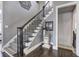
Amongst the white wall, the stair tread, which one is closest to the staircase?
the stair tread

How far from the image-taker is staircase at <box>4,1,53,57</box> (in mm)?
3990

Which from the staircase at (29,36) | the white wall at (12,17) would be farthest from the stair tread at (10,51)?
the white wall at (12,17)

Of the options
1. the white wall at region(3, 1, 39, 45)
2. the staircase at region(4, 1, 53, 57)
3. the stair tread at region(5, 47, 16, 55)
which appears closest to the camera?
the stair tread at region(5, 47, 16, 55)

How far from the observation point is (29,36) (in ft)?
14.9

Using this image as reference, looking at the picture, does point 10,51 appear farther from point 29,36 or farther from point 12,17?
point 12,17

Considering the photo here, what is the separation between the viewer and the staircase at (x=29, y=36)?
3.99 metres

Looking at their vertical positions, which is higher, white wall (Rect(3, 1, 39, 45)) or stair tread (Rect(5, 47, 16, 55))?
white wall (Rect(3, 1, 39, 45))

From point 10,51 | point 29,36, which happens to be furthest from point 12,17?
point 10,51

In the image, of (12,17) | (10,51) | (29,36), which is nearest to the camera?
(10,51)

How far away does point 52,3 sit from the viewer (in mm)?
5078

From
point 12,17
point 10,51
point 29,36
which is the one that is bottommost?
point 10,51

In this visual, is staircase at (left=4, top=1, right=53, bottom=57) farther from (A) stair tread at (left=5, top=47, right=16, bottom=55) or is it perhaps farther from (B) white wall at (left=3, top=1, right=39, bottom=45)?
(B) white wall at (left=3, top=1, right=39, bottom=45)

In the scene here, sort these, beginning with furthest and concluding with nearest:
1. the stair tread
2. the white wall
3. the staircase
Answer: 1. the white wall
2. the staircase
3. the stair tread

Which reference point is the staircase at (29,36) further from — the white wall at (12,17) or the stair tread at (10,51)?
the white wall at (12,17)
